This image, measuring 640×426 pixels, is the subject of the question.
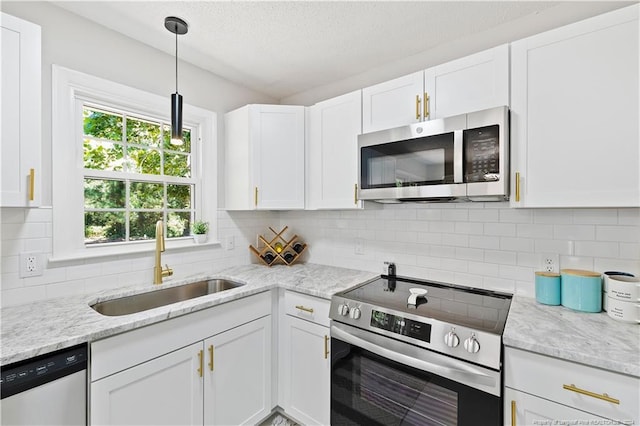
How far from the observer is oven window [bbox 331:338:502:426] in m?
1.24

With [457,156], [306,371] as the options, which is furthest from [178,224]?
[457,156]

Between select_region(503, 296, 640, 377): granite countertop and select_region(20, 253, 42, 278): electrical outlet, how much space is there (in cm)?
229

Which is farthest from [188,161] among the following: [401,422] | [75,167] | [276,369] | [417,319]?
[401,422]

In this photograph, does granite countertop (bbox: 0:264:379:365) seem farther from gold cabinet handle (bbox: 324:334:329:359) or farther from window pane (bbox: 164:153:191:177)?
window pane (bbox: 164:153:191:177)

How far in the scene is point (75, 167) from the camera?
1.74m

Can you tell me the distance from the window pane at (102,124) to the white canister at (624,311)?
2.91 meters

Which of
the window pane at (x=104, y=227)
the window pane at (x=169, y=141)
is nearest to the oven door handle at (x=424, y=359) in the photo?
the window pane at (x=104, y=227)

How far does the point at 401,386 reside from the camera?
4.71ft

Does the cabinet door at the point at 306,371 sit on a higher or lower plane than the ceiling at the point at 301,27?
lower

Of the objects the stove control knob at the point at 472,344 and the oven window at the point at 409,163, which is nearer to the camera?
the stove control knob at the point at 472,344

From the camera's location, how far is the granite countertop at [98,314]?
43.3 inches

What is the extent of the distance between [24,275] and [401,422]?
6.71 ft

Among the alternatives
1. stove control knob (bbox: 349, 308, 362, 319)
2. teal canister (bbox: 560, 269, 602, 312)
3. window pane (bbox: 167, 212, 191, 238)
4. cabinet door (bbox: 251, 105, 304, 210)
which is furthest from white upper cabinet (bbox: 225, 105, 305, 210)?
teal canister (bbox: 560, 269, 602, 312)

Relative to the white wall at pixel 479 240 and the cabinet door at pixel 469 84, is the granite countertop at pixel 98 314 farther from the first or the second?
the cabinet door at pixel 469 84
